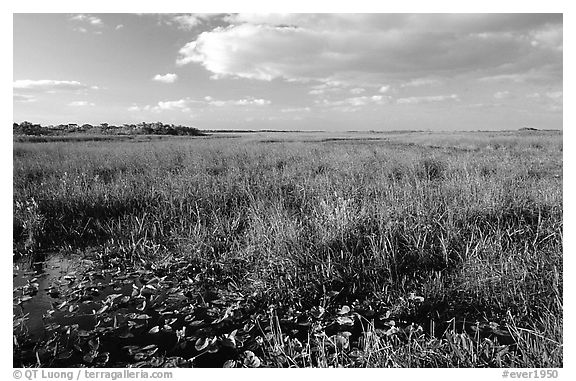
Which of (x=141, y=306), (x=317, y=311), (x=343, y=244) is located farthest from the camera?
(x=343, y=244)

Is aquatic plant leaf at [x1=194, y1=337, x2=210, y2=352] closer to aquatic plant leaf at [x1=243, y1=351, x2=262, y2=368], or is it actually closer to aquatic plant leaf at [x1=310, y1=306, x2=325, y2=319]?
aquatic plant leaf at [x1=243, y1=351, x2=262, y2=368]

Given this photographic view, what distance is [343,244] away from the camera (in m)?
2.86

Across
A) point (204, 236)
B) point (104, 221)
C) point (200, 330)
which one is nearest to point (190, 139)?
point (104, 221)

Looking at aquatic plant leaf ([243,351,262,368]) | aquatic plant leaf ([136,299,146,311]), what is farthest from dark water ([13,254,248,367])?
aquatic plant leaf ([243,351,262,368])

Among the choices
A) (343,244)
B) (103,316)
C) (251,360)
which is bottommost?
(251,360)

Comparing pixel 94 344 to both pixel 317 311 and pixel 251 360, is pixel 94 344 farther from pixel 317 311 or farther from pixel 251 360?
pixel 317 311

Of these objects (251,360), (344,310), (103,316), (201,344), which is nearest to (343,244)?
(344,310)

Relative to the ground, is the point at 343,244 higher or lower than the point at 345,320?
higher

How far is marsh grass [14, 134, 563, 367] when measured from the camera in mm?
2082

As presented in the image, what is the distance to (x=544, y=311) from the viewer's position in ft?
7.43
